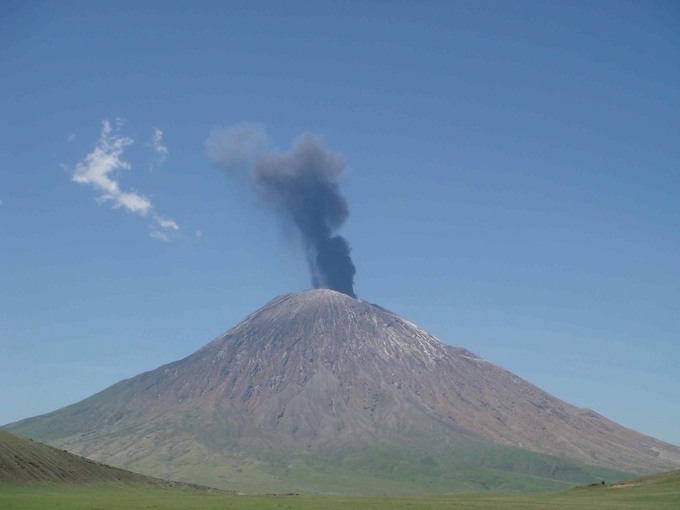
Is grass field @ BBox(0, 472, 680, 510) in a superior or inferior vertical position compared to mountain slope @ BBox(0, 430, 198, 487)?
inferior

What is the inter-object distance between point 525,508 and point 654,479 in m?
36.5

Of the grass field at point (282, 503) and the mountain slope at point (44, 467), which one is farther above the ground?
the mountain slope at point (44, 467)

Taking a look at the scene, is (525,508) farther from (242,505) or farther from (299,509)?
(242,505)

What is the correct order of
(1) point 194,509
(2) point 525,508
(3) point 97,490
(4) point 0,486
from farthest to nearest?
(3) point 97,490 → (4) point 0,486 → (2) point 525,508 → (1) point 194,509

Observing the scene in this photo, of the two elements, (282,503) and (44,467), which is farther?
(44,467)

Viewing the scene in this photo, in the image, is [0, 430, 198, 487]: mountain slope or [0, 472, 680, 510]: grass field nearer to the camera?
[0, 472, 680, 510]: grass field

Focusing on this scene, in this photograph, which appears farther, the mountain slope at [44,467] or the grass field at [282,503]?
the mountain slope at [44,467]

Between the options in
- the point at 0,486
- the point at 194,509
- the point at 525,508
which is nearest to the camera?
the point at 194,509

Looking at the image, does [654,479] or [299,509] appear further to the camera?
[654,479]

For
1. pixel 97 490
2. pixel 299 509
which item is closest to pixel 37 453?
pixel 97 490

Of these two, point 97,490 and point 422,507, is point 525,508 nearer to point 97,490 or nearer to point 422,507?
point 422,507

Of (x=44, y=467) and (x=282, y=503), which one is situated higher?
(x=44, y=467)

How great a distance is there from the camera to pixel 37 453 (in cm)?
12300

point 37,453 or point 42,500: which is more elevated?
point 37,453
